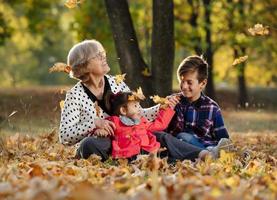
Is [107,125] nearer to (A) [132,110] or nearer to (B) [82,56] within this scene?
(A) [132,110]

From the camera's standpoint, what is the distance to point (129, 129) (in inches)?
264

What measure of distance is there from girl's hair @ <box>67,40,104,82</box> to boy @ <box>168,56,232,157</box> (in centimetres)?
94

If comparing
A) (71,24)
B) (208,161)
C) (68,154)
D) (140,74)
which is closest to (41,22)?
(71,24)

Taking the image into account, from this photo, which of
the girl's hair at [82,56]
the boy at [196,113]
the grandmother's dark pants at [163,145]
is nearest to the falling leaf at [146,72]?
the boy at [196,113]

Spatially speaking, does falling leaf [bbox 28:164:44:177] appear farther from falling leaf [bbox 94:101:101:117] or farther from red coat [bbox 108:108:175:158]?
falling leaf [bbox 94:101:101:117]

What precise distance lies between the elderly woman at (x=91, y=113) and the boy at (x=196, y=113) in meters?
0.22

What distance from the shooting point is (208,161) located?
5984mm

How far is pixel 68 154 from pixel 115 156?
0.97 m

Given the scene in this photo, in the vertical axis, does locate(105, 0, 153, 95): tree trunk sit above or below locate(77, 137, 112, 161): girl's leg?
above

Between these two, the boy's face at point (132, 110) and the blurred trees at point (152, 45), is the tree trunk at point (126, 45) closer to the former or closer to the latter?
the blurred trees at point (152, 45)

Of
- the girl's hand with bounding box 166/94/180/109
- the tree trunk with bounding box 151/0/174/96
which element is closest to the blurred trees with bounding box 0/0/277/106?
the tree trunk with bounding box 151/0/174/96

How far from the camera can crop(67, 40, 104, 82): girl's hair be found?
700cm

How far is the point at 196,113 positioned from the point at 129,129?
89cm

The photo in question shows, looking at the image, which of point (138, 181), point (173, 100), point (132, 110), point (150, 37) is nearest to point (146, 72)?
point (173, 100)
